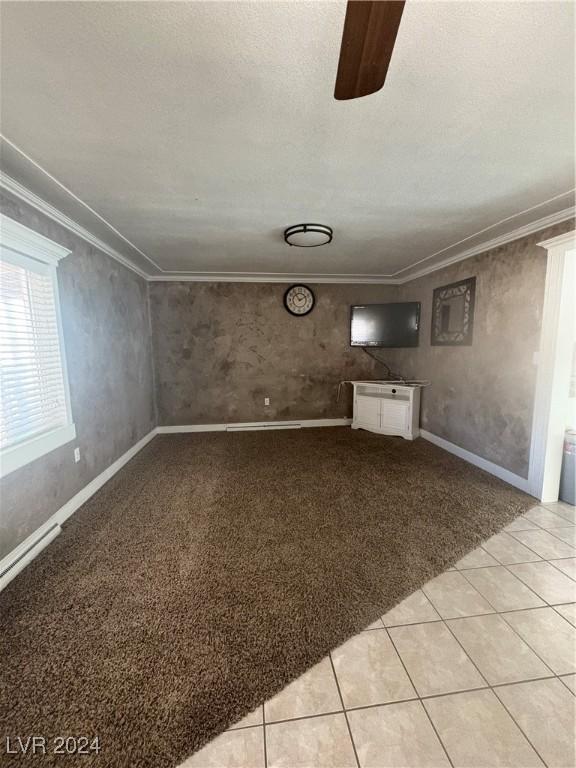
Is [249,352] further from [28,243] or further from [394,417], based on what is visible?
[28,243]

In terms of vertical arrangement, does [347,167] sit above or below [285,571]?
above

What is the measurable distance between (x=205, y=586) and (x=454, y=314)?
3682mm

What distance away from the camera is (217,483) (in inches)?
118

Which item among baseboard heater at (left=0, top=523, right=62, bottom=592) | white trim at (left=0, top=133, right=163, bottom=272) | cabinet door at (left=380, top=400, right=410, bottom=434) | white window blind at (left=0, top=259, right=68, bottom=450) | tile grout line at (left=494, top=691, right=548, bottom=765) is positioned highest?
white trim at (left=0, top=133, right=163, bottom=272)

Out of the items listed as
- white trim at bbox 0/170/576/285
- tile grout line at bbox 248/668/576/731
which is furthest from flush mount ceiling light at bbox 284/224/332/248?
tile grout line at bbox 248/668/576/731

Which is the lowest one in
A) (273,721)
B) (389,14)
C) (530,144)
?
(273,721)

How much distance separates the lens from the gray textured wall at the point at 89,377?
1.99 m

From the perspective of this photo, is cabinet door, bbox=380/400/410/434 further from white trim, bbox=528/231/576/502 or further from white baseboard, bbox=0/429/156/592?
white baseboard, bbox=0/429/156/592

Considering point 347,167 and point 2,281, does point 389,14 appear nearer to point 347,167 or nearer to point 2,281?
point 347,167

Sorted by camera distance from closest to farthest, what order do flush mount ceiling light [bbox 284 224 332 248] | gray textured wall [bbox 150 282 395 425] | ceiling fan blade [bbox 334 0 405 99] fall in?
ceiling fan blade [bbox 334 0 405 99]
flush mount ceiling light [bbox 284 224 332 248]
gray textured wall [bbox 150 282 395 425]

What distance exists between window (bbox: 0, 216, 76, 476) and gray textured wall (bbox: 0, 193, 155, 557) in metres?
0.12

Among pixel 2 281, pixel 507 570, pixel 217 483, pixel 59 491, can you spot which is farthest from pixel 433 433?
pixel 2 281

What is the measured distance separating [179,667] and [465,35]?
259 cm

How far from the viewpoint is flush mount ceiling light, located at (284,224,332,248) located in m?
2.64
